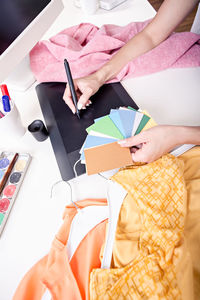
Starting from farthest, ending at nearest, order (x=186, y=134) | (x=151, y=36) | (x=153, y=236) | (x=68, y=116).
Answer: (x=151, y=36) < (x=68, y=116) < (x=186, y=134) < (x=153, y=236)

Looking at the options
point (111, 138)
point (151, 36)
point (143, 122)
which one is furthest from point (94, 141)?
point (151, 36)

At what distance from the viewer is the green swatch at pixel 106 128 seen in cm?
59

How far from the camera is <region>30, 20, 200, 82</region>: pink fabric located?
75cm

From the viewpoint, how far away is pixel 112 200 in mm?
499

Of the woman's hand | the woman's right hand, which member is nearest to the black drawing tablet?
the woman's right hand

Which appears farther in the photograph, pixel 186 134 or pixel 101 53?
pixel 101 53

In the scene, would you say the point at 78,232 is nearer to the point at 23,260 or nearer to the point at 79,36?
the point at 23,260

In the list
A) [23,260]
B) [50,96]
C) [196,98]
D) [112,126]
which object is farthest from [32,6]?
[23,260]

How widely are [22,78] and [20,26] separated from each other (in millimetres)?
240

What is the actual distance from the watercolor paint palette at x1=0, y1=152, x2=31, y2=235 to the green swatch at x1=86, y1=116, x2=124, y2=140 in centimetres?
24

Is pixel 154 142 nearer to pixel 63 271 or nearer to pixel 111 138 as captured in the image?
pixel 111 138

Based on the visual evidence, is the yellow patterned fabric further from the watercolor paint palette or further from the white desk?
the watercolor paint palette

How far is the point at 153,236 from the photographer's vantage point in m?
0.44

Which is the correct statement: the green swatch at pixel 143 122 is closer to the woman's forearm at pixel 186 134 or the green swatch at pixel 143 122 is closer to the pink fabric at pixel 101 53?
the woman's forearm at pixel 186 134
